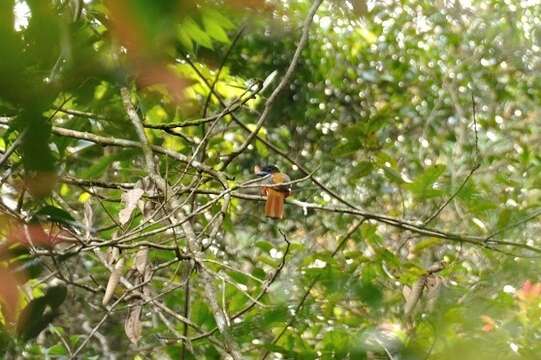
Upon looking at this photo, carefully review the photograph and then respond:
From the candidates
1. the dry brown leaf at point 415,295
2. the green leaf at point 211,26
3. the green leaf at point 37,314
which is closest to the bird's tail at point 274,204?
the dry brown leaf at point 415,295

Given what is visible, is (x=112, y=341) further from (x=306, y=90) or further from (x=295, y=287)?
(x=306, y=90)

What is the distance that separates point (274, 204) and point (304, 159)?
2045 mm

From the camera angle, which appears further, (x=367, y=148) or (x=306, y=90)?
(x=306, y=90)

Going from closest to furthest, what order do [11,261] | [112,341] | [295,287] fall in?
[11,261] < [295,287] < [112,341]

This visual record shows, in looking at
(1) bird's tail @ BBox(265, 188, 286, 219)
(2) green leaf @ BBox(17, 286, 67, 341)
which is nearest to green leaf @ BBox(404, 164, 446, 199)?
(1) bird's tail @ BBox(265, 188, 286, 219)

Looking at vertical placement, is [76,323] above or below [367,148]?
below

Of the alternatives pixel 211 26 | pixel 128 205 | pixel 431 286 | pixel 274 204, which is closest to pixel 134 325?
pixel 128 205

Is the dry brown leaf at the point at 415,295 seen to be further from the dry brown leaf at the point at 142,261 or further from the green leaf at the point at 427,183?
the dry brown leaf at the point at 142,261

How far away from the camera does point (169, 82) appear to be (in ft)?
1.31

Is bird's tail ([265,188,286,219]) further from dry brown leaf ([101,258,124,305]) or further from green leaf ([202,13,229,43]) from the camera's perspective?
green leaf ([202,13,229,43])

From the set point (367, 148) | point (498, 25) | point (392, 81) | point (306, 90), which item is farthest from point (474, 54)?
point (367, 148)

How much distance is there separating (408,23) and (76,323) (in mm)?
2707

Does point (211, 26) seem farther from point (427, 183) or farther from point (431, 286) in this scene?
point (431, 286)

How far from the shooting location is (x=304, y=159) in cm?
445
